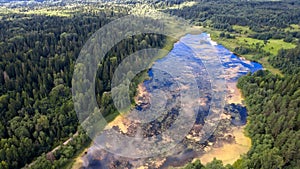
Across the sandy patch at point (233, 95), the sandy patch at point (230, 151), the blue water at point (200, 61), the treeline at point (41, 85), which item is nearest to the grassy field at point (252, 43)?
the blue water at point (200, 61)

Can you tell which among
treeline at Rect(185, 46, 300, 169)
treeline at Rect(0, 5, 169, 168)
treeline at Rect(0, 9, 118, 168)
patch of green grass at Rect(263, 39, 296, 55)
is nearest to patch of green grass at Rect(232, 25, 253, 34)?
patch of green grass at Rect(263, 39, 296, 55)

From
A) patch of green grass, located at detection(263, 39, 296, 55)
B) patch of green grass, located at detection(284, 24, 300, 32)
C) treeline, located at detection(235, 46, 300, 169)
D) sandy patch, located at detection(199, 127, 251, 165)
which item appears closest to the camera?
treeline, located at detection(235, 46, 300, 169)

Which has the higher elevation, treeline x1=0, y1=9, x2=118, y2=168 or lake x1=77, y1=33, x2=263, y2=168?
treeline x1=0, y1=9, x2=118, y2=168

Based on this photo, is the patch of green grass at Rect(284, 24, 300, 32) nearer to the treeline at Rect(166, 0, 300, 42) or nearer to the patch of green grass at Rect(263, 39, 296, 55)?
the treeline at Rect(166, 0, 300, 42)

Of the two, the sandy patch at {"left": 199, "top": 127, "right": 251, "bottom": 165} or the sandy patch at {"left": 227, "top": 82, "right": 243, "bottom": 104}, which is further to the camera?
the sandy patch at {"left": 227, "top": 82, "right": 243, "bottom": 104}

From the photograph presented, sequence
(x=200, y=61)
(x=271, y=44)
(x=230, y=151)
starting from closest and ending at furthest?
1. (x=230, y=151)
2. (x=200, y=61)
3. (x=271, y=44)

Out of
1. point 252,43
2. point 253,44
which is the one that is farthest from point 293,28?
point 253,44

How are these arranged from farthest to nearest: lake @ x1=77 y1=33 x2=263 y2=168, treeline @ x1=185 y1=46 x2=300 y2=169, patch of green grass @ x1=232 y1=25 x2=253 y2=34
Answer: patch of green grass @ x1=232 y1=25 x2=253 y2=34, lake @ x1=77 y1=33 x2=263 y2=168, treeline @ x1=185 y1=46 x2=300 y2=169

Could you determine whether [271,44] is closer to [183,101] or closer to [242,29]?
[242,29]

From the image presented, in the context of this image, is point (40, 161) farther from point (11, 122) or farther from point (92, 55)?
point (92, 55)

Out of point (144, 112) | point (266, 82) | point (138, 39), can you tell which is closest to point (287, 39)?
point (266, 82)

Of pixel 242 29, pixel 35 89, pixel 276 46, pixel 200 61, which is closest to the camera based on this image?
pixel 35 89

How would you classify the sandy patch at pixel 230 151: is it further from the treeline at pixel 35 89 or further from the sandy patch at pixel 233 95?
the treeline at pixel 35 89
